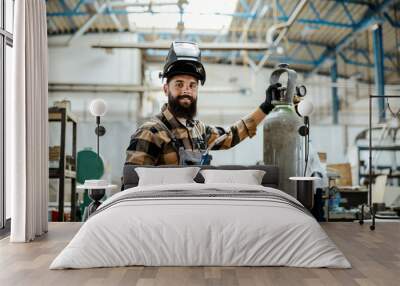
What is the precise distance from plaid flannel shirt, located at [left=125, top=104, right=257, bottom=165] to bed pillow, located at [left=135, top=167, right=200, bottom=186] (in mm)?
388

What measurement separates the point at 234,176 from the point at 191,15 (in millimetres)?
5639

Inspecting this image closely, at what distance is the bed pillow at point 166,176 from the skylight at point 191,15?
491 centimetres

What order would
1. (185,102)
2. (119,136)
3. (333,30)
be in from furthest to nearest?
(333,30) < (119,136) < (185,102)

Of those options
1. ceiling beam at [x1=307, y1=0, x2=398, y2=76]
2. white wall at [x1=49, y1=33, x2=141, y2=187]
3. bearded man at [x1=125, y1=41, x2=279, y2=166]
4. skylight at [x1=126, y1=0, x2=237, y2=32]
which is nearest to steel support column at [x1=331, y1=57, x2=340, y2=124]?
ceiling beam at [x1=307, y1=0, x2=398, y2=76]

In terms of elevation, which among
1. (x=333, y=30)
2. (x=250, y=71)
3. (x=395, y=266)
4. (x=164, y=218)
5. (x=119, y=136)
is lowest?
(x=395, y=266)

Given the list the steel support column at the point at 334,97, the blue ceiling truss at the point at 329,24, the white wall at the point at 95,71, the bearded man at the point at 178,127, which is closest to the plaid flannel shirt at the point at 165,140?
the bearded man at the point at 178,127

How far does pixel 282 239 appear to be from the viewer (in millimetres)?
3475

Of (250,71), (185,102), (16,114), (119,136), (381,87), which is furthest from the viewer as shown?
(250,71)

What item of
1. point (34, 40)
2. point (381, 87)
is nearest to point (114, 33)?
point (381, 87)

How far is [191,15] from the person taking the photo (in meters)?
10.0

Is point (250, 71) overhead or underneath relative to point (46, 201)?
overhead

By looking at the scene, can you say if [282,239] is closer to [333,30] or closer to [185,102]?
[185,102]

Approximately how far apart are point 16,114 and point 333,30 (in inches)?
347

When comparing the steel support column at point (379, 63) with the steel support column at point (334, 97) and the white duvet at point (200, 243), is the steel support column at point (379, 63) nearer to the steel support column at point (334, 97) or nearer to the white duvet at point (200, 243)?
the steel support column at point (334, 97)
